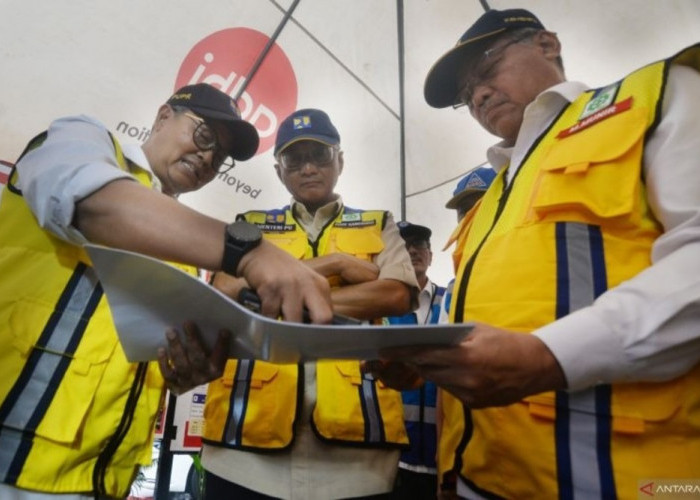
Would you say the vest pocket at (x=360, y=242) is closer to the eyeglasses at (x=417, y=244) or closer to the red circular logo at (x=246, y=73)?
the eyeglasses at (x=417, y=244)

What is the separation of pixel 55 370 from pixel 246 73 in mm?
2065

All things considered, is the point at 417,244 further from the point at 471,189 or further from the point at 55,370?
the point at 55,370

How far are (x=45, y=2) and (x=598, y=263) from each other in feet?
8.55

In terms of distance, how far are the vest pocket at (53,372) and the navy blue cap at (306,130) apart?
39.1 inches

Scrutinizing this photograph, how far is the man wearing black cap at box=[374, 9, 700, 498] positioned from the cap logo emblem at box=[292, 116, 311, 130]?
943mm

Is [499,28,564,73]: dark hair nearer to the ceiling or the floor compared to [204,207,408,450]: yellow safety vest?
nearer to the ceiling

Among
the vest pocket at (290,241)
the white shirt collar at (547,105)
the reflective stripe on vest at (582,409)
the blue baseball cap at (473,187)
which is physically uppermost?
the blue baseball cap at (473,187)

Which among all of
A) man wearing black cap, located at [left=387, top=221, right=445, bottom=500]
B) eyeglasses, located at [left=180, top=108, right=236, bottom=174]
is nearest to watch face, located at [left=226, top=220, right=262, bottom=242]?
eyeglasses, located at [left=180, top=108, right=236, bottom=174]

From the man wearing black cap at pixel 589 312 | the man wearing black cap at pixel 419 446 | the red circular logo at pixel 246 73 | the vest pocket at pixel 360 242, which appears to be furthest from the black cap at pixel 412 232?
the man wearing black cap at pixel 589 312

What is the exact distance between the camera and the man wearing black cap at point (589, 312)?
640mm

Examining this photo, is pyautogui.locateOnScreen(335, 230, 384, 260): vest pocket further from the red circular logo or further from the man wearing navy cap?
the red circular logo

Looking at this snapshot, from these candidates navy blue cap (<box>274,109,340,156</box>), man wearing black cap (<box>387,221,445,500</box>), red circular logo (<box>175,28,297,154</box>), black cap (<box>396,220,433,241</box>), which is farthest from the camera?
black cap (<box>396,220,433,241</box>)

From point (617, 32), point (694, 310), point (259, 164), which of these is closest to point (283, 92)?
point (259, 164)

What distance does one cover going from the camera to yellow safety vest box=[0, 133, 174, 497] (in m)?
0.89
